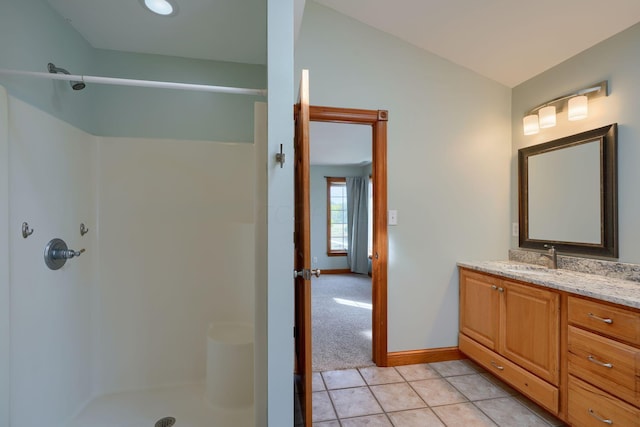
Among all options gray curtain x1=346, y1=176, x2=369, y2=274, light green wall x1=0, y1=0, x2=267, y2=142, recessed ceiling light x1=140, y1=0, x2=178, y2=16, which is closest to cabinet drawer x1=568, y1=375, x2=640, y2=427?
light green wall x1=0, y1=0, x2=267, y2=142

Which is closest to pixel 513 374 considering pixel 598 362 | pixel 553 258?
pixel 598 362

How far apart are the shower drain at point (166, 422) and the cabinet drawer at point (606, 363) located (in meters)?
2.19

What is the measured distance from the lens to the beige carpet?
7.75 feet

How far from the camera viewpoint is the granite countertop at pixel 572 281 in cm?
134

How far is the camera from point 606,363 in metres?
1.34

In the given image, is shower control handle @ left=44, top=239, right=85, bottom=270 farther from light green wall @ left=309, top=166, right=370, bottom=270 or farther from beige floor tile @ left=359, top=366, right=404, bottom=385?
light green wall @ left=309, top=166, right=370, bottom=270

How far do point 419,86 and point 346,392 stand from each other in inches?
92.4

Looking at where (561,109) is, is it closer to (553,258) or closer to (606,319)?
(553,258)

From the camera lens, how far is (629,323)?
1271mm

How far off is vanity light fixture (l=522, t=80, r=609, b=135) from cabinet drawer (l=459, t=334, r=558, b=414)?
5.51 ft

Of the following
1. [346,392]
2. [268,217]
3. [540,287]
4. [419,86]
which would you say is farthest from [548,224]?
[268,217]

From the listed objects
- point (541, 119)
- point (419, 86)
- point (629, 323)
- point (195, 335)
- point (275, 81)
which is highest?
point (419, 86)

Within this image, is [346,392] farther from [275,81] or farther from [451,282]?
[275,81]

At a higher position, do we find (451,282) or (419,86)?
(419,86)
